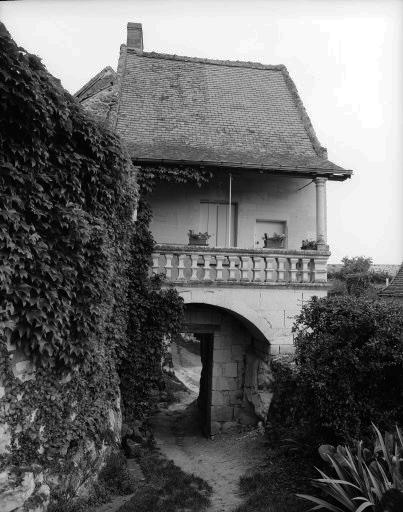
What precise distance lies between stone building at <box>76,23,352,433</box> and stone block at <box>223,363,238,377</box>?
26mm

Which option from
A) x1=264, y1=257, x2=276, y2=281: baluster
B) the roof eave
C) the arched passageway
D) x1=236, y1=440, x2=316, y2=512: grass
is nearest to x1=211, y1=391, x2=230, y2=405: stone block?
the arched passageway

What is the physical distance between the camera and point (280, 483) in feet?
23.6

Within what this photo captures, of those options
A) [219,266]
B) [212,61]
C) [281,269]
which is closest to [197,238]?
[219,266]

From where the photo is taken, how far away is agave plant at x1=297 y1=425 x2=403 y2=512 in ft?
16.6

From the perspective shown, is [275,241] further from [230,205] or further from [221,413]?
[221,413]

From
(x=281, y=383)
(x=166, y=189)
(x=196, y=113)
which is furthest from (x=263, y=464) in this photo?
(x=196, y=113)

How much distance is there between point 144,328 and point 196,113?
670 cm

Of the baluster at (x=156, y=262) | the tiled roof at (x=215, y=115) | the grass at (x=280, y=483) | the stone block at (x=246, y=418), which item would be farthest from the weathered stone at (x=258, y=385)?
the tiled roof at (x=215, y=115)

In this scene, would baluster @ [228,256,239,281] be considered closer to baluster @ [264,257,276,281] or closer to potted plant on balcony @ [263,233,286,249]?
baluster @ [264,257,276,281]

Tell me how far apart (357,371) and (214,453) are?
189 inches

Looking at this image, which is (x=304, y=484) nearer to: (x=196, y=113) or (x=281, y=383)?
(x=281, y=383)

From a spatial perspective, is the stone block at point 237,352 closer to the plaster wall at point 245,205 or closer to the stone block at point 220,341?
the stone block at point 220,341

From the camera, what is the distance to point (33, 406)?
15.7 ft

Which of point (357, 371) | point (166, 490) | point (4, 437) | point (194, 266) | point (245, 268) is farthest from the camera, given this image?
point (245, 268)
